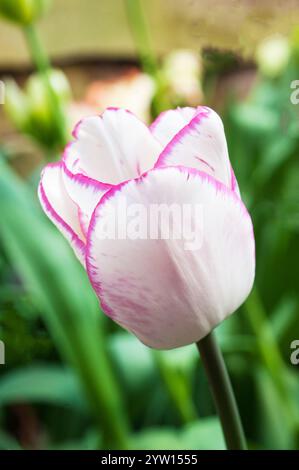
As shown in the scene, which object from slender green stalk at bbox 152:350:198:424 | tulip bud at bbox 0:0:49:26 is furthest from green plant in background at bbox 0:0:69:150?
slender green stalk at bbox 152:350:198:424

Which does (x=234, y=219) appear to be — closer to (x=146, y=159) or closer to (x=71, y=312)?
(x=146, y=159)

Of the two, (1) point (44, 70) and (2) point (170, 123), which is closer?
(2) point (170, 123)

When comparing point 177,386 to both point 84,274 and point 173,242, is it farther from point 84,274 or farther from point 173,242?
point 173,242

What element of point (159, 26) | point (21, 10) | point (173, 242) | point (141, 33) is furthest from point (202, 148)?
point (159, 26)

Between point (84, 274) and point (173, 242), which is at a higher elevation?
point (173, 242)

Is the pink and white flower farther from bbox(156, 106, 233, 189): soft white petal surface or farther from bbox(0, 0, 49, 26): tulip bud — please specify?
bbox(0, 0, 49, 26): tulip bud
